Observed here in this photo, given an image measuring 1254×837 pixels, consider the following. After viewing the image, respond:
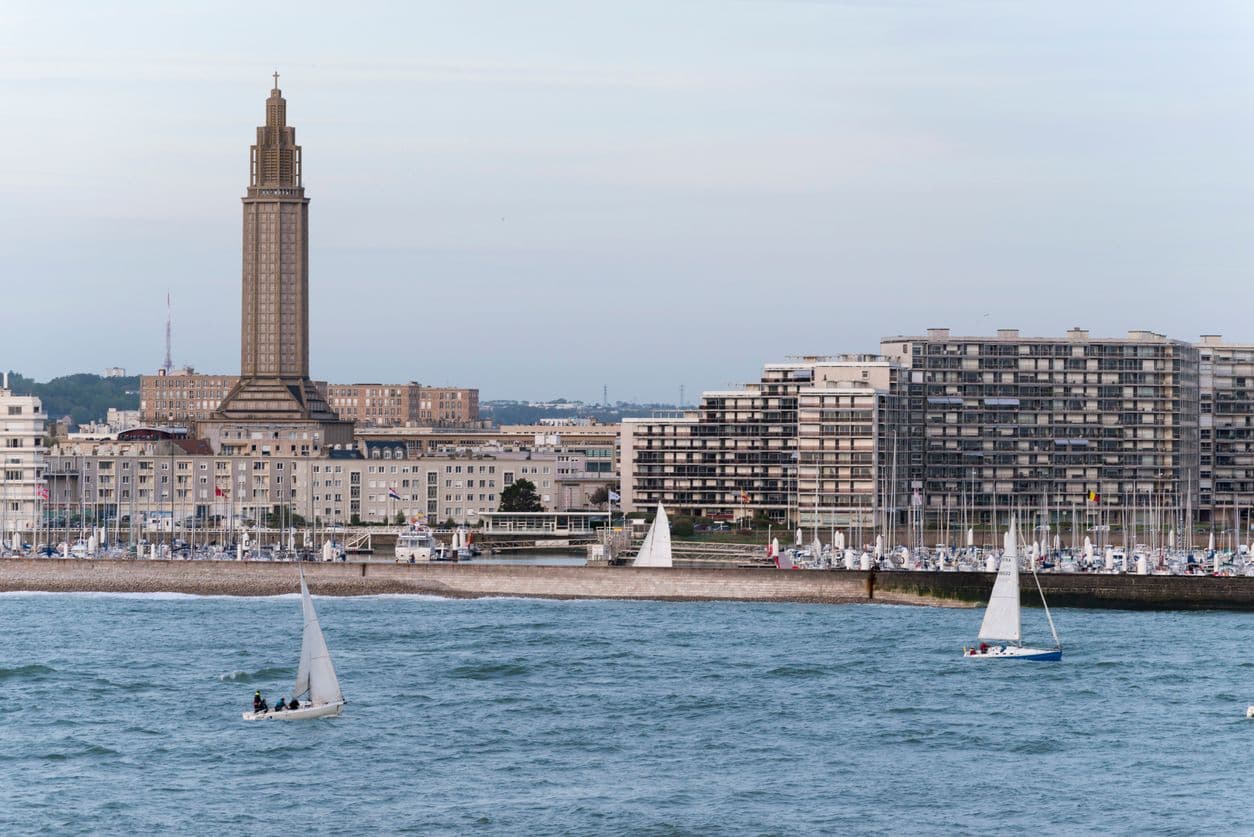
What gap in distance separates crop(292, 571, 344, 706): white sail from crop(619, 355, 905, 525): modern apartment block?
106 meters

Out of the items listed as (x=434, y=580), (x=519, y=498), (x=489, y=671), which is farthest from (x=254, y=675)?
(x=519, y=498)

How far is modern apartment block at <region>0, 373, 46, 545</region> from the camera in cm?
14575

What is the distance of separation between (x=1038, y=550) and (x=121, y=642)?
66882 mm

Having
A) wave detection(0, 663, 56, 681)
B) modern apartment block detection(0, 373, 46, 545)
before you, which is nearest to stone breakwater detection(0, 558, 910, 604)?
modern apartment block detection(0, 373, 46, 545)

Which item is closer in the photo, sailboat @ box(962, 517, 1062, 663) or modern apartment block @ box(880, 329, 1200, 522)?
sailboat @ box(962, 517, 1062, 663)

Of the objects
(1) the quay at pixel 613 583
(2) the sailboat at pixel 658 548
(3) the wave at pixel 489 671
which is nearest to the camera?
(3) the wave at pixel 489 671

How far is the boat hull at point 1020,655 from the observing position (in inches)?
3344

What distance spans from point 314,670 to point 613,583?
45.8m

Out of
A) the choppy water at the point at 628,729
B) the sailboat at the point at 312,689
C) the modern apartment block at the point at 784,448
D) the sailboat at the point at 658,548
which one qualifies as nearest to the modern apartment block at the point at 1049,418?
the modern apartment block at the point at 784,448

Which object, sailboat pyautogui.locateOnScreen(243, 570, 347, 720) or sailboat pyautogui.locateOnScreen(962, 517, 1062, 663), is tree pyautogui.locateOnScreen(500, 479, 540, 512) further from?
sailboat pyautogui.locateOnScreen(243, 570, 347, 720)

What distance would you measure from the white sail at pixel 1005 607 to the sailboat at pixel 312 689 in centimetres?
2954

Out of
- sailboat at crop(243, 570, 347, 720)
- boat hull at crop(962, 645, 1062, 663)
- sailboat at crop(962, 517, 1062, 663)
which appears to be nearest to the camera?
sailboat at crop(243, 570, 347, 720)

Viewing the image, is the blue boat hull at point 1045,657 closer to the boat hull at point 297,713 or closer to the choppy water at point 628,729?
the choppy water at point 628,729

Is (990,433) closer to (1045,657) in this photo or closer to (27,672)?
(1045,657)
